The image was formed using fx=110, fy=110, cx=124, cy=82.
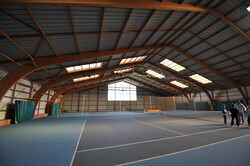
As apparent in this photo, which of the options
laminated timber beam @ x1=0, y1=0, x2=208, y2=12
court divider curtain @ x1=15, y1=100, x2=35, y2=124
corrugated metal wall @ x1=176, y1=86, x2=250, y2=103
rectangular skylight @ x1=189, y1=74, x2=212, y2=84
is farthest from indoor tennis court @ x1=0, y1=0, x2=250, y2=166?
corrugated metal wall @ x1=176, y1=86, x2=250, y2=103

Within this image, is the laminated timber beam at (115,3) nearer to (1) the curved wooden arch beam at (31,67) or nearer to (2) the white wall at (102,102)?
(1) the curved wooden arch beam at (31,67)

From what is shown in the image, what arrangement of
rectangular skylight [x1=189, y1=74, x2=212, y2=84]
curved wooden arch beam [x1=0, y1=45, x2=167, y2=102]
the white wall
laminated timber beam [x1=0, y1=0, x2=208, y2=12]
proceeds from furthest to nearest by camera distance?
the white wall → rectangular skylight [x1=189, y1=74, x2=212, y2=84] → curved wooden arch beam [x1=0, y1=45, x2=167, y2=102] → laminated timber beam [x1=0, y1=0, x2=208, y2=12]

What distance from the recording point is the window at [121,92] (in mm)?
37250

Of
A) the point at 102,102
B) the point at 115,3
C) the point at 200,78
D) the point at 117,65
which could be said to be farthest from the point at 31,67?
the point at 200,78

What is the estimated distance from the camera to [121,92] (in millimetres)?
38125

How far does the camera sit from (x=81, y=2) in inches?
198

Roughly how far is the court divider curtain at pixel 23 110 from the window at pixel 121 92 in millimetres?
23479

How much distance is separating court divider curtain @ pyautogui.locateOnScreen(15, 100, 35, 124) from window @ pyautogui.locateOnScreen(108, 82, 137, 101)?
924 inches

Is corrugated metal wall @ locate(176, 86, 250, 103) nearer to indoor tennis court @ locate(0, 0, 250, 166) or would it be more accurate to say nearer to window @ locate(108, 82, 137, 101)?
indoor tennis court @ locate(0, 0, 250, 166)

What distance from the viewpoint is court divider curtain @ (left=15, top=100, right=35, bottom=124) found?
456 inches

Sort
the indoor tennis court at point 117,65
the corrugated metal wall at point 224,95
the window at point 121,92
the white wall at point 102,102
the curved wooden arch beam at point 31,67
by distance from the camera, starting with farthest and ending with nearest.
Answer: the window at point 121,92
the white wall at point 102,102
the corrugated metal wall at point 224,95
the curved wooden arch beam at point 31,67
the indoor tennis court at point 117,65

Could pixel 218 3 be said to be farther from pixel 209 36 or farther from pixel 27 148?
pixel 27 148

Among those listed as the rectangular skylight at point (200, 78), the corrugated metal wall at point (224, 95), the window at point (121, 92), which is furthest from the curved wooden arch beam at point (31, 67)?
the corrugated metal wall at point (224, 95)

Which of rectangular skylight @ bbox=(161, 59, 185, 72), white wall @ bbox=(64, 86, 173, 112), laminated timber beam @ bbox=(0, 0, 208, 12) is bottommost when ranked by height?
white wall @ bbox=(64, 86, 173, 112)
